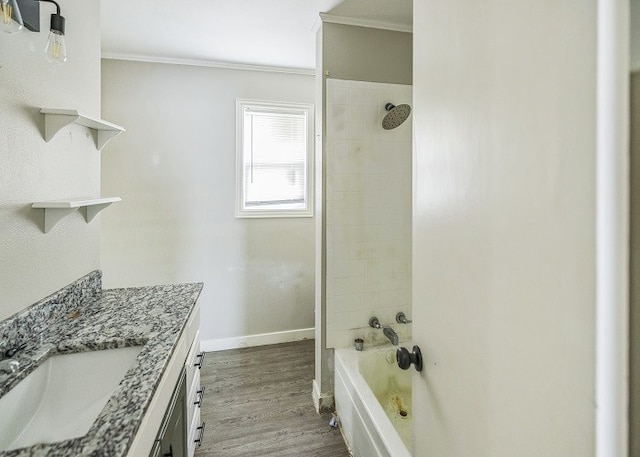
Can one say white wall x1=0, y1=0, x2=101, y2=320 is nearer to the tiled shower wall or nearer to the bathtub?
the tiled shower wall

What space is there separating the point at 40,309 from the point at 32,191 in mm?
424

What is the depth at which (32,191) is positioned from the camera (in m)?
1.13

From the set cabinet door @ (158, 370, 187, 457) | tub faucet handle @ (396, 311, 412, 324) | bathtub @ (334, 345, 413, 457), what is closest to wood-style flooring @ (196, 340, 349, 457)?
bathtub @ (334, 345, 413, 457)

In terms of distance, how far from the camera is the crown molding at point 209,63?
8.67ft

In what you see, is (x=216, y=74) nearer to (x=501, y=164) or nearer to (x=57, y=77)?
(x=57, y=77)

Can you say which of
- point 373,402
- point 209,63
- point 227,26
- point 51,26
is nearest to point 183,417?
point 373,402

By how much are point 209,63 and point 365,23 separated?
146 cm

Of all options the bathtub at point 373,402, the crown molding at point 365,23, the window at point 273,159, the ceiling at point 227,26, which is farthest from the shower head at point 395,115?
the bathtub at point 373,402

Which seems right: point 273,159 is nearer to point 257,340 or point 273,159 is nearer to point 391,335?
point 257,340

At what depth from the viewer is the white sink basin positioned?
86 cm

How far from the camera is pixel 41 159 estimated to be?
118 cm

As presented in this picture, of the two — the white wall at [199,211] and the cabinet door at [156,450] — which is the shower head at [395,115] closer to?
the white wall at [199,211]

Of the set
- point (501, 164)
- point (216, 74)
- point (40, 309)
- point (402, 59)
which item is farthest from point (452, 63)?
point (216, 74)

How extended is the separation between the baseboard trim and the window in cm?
117
